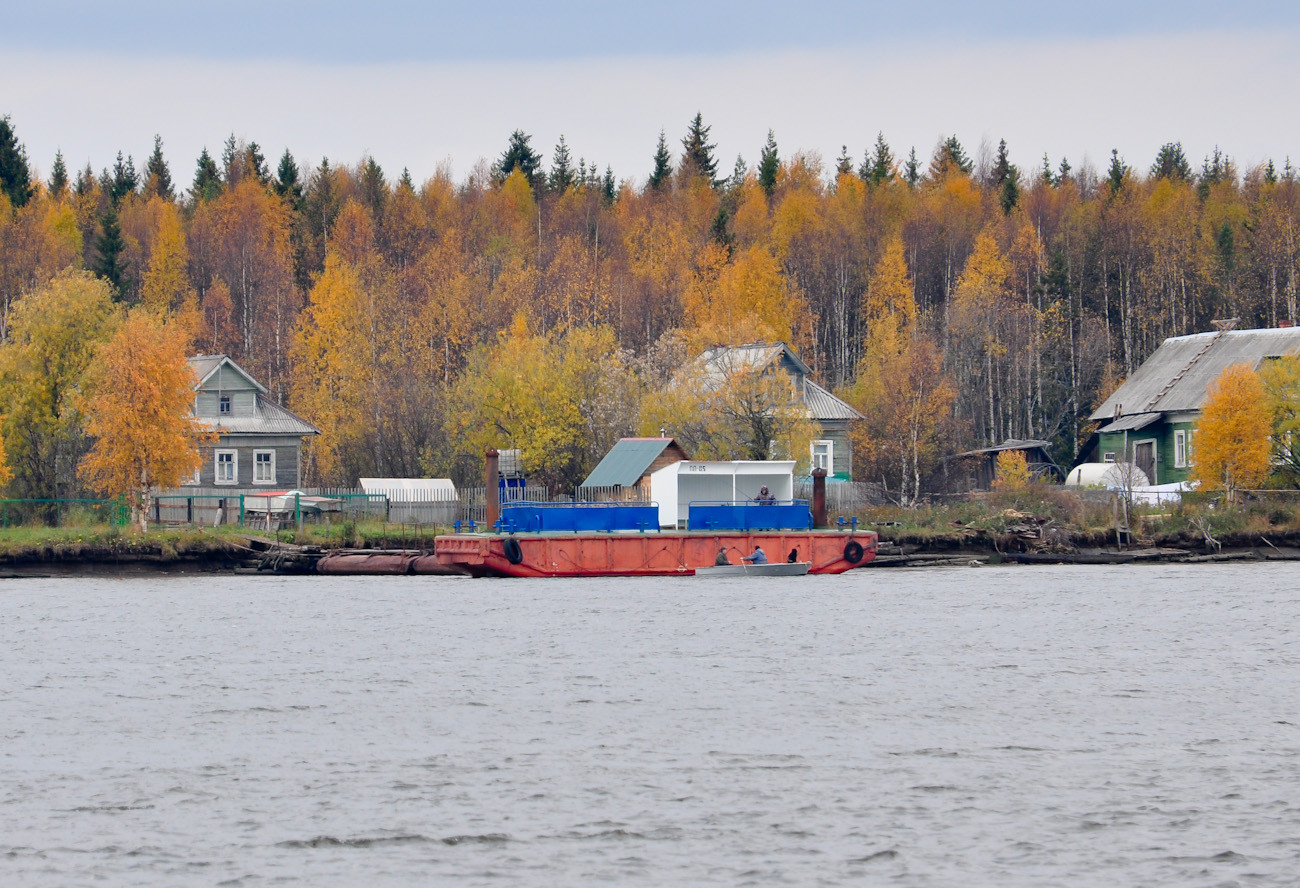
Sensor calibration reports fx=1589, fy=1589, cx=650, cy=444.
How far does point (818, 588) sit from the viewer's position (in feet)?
152

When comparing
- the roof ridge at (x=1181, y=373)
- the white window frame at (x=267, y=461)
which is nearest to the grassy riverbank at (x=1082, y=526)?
the roof ridge at (x=1181, y=373)

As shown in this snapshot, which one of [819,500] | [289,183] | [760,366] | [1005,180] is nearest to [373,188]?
[289,183]

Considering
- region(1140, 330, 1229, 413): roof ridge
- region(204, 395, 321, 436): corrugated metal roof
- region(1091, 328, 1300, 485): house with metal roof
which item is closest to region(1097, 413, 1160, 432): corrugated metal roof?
region(1091, 328, 1300, 485): house with metal roof

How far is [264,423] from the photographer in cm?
7019

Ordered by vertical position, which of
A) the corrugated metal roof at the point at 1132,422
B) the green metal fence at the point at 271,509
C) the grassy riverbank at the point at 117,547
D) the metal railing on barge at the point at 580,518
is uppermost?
the corrugated metal roof at the point at 1132,422

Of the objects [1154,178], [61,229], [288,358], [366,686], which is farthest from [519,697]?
[1154,178]

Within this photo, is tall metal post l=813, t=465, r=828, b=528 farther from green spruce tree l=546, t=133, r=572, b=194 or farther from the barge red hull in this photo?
green spruce tree l=546, t=133, r=572, b=194

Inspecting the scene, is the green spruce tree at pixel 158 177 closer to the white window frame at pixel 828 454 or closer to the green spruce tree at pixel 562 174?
the green spruce tree at pixel 562 174

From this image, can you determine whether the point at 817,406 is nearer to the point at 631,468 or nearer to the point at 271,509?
the point at 631,468

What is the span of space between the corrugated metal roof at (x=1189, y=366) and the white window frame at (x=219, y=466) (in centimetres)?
3882

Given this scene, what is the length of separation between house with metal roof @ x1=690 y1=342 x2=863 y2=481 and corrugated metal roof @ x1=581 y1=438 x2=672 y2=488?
405 inches

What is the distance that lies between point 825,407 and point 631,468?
17734 millimetres

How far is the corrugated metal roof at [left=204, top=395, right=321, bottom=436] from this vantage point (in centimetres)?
6956

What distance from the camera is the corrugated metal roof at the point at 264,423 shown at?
6956cm
